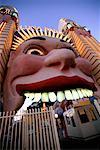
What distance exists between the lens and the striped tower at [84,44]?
830 cm

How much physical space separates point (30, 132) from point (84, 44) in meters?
5.47

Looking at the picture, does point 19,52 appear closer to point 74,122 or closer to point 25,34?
point 25,34

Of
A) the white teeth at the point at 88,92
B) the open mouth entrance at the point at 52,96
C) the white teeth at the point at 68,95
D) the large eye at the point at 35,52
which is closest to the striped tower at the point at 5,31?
the large eye at the point at 35,52

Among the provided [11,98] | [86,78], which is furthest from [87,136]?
[11,98]

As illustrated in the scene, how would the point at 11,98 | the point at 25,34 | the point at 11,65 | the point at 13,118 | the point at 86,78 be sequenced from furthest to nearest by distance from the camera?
the point at 25,34 < the point at 11,65 < the point at 86,78 < the point at 11,98 < the point at 13,118

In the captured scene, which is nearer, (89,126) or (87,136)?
(87,136)

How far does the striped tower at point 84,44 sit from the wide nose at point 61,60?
2004 mm

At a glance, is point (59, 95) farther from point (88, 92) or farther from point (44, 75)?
point (88, 92)

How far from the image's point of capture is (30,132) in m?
5.02

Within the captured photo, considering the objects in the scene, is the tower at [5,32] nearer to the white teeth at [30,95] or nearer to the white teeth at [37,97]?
the white teeth at [30,95]

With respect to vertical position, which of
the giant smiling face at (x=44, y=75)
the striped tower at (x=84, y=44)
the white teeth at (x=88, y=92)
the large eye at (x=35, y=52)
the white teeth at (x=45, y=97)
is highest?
the striped tower at (x=84, y=44)

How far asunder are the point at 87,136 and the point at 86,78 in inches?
123

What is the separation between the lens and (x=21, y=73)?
646 centimetres

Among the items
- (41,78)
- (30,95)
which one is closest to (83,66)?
(41,78)
